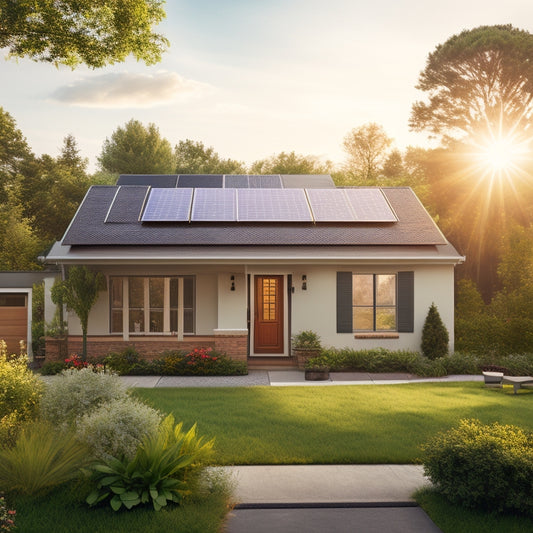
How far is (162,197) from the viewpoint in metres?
18.7

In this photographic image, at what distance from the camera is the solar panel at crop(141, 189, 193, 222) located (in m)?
17.4

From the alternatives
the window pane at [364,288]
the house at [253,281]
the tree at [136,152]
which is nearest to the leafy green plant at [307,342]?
the house at [253,281]

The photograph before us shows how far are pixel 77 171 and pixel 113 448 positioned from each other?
41.1 meters

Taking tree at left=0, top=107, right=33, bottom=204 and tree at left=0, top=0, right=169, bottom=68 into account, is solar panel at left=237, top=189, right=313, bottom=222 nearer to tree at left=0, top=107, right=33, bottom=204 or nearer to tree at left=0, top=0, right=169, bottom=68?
tree at left=0, top=0, right=169, bottom=68

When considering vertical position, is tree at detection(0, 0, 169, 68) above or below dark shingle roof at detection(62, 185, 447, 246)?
above

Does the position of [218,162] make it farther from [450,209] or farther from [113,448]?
[113,448]

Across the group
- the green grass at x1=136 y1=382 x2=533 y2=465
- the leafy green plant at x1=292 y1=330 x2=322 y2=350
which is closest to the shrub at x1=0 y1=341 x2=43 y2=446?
the green grass at x1=136 y1=382 x2=533 y2=465

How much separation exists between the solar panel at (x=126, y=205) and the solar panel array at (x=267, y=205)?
1.21 feet

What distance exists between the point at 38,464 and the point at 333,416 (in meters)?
5.51

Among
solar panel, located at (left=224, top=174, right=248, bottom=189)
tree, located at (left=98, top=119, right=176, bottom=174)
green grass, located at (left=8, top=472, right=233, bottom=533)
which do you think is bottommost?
green grass, located at (left=8, top=472, right=233, bottom=533)

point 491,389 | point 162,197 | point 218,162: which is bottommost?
point 491,389

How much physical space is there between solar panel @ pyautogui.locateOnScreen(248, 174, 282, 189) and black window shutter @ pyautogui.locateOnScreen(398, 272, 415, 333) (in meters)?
6.59

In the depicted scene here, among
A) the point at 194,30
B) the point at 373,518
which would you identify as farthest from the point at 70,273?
the point at 373,518

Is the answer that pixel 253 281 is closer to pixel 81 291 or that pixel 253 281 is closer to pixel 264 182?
pixel 81 291
